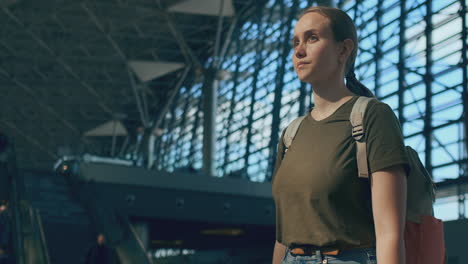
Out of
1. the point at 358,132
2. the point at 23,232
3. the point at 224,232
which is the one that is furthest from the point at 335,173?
the point at 224,232

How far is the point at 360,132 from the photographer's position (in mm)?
2146

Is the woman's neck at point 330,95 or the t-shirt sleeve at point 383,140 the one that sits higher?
the woman's neck at point 330,95

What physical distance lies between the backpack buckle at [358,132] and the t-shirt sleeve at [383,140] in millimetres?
17

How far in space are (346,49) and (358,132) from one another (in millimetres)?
365

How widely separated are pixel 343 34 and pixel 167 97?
46.8 metres

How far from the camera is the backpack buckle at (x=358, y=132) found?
214 cm

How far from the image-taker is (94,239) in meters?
17.9

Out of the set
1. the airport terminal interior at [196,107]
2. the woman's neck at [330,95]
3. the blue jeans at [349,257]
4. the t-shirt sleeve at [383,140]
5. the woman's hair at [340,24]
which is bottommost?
the blue jeans at [349,257]

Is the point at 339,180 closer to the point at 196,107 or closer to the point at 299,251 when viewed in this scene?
the point at 299,251

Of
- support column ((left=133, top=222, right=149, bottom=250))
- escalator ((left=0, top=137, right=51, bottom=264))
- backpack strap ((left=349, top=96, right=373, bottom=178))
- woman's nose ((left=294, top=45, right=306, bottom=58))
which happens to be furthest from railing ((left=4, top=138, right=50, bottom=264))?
backpack strap ((left=349, top=96, right=373, bottom=178))

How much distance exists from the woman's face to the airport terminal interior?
4281 millimetres

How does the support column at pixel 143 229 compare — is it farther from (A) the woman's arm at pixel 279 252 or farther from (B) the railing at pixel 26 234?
(A) the woman's arm at pixel 279 252

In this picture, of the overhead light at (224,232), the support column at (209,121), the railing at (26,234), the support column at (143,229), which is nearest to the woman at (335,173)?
the railing at (26,234)

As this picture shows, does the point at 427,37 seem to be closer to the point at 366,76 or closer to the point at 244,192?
the point at 366,76
